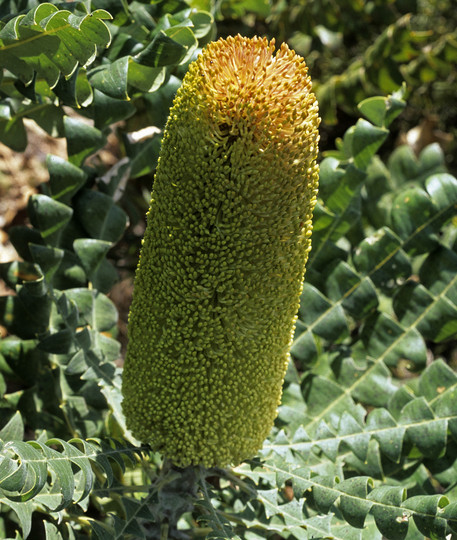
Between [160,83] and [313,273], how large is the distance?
608 millimetres

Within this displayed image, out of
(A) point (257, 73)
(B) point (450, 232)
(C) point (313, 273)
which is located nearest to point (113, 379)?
(C) point (313, 273)

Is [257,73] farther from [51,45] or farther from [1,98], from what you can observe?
[1,98]

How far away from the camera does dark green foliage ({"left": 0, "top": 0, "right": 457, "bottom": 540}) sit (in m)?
1.13

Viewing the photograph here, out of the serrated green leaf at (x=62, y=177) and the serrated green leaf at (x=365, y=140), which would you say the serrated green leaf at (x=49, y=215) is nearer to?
the serrated green leaf at (x=62, y=177)

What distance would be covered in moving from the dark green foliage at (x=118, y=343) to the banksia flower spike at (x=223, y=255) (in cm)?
Result: 13

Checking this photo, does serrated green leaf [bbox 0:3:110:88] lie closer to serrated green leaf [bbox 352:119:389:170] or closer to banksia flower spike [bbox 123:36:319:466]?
banksia flower spike [bbox 123:36:319:466]

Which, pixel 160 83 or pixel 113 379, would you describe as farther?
pixel 113 379

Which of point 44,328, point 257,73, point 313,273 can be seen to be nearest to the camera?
point 257,73

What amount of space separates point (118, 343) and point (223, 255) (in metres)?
0.52

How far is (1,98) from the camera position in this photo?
1391 millimetres

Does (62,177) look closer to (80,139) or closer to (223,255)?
(80,139)

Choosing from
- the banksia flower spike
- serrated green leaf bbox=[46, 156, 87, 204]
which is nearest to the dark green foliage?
serrated green leaf bbox=[46, 156, 87, 204]

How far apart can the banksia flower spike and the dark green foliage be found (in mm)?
133

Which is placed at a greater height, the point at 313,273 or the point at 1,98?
the point at 1,98
